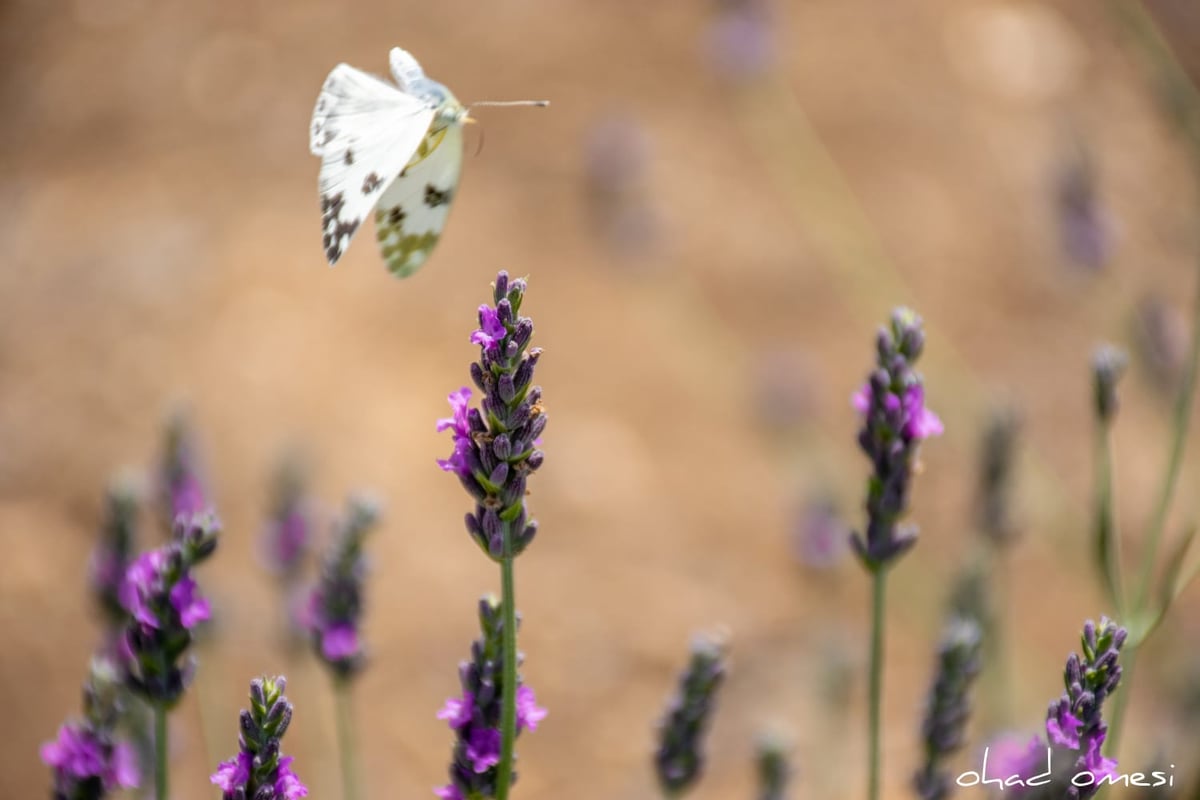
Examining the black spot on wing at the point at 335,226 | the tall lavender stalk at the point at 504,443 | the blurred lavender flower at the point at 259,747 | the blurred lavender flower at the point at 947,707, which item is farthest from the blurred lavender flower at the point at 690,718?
the black spot on wing at the point at 335,226

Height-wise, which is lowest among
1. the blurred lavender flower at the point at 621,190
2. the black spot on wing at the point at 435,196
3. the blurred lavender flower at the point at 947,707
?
the blurred lavender flower at the point at 621,190

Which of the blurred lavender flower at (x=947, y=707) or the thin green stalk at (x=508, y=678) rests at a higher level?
the thin green stalk at (x=508, y=678)

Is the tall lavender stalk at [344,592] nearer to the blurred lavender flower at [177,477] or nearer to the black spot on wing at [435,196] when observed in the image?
the blurred lavender flower at [177,477]

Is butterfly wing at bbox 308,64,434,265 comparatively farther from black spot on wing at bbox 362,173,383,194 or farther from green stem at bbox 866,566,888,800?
green stem at bbox 866,566,888,800

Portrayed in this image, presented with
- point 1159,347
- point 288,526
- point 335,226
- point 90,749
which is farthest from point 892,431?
point 1159,347

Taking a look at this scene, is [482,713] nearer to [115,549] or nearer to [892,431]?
[892,431]

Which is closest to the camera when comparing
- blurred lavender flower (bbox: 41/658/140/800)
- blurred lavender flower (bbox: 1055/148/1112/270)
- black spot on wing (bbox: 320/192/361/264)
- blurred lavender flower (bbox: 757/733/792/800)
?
black spot on wing (bbox: 320/192/361/264)

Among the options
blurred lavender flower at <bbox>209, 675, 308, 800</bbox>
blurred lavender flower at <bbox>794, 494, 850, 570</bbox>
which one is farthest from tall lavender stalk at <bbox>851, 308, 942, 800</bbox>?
blurred lavender flower at <bbox>794, 494, 850, 570</bbox>
